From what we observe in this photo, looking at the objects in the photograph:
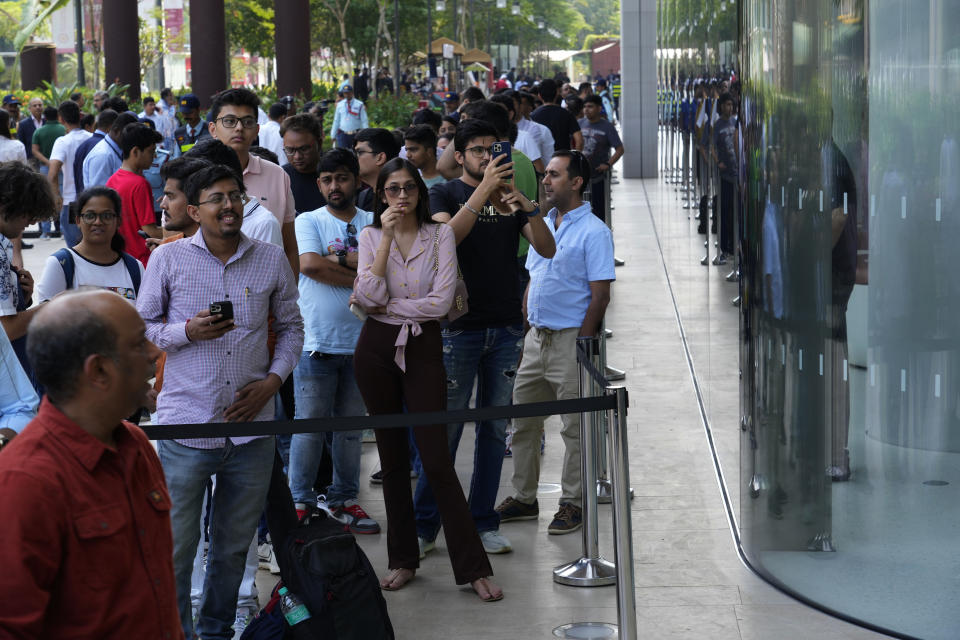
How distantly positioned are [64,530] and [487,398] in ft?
13.0

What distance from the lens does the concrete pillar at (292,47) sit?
28.5 metres

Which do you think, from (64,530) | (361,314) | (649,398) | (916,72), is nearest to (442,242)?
(361,314)

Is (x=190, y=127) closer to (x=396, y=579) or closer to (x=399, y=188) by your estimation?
(x=399, y=188)

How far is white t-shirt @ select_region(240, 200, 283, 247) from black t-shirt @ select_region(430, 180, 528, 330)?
78 cm

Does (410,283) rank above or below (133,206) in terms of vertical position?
below

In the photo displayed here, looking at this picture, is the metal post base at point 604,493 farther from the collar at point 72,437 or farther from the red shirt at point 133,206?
the collar at point 72,437

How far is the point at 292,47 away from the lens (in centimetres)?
2847

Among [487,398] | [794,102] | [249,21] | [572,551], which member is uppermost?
[249,21]

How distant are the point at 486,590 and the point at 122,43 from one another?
1140 inches

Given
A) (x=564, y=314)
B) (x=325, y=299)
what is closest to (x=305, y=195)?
(x=325, y=299)

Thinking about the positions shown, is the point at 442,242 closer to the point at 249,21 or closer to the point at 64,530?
the point at 64,530

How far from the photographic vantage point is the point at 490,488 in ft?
21.5

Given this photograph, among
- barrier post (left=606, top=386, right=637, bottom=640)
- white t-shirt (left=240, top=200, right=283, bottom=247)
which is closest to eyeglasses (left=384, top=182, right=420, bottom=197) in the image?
white t-shirt (left=240, top=200, right=283, bottom=247)

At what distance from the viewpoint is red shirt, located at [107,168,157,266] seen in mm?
8789
